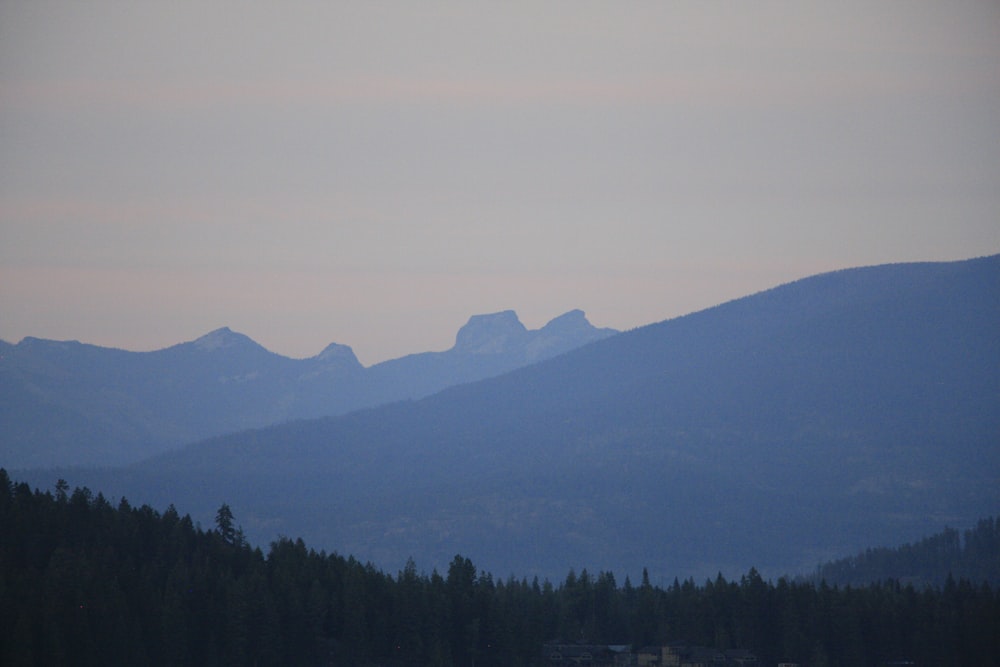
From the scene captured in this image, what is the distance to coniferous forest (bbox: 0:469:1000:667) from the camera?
139625 millimetres

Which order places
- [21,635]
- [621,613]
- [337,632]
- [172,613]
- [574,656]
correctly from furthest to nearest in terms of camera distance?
[621,613]
[574,656]
[337,632]
[172,613]
[21,635]

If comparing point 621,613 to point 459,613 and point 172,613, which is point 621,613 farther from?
point 172,613

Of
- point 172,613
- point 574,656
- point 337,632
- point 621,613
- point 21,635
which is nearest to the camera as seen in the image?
point 21,635

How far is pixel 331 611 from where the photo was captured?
157000 millimetres

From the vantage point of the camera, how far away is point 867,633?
562ft

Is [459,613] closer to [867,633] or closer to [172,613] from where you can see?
[172,613]

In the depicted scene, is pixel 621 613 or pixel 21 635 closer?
pixel 21 635

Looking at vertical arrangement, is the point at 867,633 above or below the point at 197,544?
below

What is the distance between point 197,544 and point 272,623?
21.9 m

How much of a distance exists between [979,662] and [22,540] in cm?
9311

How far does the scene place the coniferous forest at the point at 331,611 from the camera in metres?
140

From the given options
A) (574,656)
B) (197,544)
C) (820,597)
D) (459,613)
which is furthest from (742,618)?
(197,544)

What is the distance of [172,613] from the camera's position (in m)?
145

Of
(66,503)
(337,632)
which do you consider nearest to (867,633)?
(337,632)
